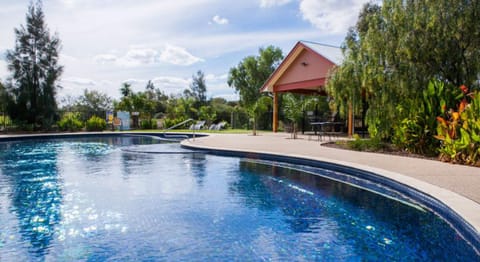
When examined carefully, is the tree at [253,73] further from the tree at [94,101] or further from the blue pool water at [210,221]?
the blue pool water at [210,221]

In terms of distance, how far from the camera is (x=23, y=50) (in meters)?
20.5

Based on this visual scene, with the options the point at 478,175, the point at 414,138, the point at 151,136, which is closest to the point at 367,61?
the point at 414,138

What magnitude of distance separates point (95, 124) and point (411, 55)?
1967cm

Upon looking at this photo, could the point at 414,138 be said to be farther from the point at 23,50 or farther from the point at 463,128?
the point at 23,50

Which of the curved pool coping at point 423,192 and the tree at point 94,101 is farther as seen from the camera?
the tree at point 94,101

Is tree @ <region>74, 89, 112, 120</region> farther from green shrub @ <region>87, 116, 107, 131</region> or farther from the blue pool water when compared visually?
the blue pool water

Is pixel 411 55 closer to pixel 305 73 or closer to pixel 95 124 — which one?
pixel 305 73

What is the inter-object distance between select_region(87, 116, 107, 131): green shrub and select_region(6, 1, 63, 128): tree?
7.35 feet

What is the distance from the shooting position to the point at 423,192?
15.6 feet

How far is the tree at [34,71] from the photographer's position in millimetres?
20312

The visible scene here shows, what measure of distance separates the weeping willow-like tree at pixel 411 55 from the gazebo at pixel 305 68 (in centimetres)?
448

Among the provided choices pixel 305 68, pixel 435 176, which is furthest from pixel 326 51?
pixel 435 176

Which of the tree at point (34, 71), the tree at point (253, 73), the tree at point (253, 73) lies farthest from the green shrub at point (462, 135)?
the tree at point (253, 73)

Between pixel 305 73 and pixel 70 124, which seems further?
pixel 70 124
